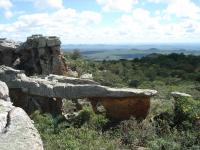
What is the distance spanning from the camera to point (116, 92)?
2044cm

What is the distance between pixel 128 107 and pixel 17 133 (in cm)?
1565

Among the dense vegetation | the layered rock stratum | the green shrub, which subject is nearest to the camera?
the dense vegetation

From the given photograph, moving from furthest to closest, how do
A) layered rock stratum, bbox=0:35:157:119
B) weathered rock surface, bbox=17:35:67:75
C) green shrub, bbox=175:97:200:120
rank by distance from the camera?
weathered rock surface, bbox=17:35:67:75 < layered rock stratum, bbox=0:35:157:119 < green shrub, bbox=175:97:200:120

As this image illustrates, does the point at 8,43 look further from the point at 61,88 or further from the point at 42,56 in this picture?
the point at 61,88

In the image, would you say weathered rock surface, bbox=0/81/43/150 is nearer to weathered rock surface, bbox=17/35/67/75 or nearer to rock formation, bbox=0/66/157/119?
rock formation, bbox=0/66/157/119

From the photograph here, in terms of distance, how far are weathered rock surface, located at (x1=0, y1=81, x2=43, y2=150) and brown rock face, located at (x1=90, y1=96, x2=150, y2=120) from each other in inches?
571

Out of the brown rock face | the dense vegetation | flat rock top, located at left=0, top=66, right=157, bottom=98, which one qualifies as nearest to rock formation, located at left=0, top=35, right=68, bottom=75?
flat rock top, located at left=0, top=66, right=157, bottom=98

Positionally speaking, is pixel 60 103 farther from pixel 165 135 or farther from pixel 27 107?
pixel 165 135

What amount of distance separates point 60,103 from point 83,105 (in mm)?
2230

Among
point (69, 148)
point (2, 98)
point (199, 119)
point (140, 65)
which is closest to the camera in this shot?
point (2, 98)

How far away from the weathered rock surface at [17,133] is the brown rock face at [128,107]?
14.5m

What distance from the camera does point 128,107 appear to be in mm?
20734

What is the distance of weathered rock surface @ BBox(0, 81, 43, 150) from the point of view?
16.0 feet

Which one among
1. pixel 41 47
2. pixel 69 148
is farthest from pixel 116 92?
pixel 41 47
